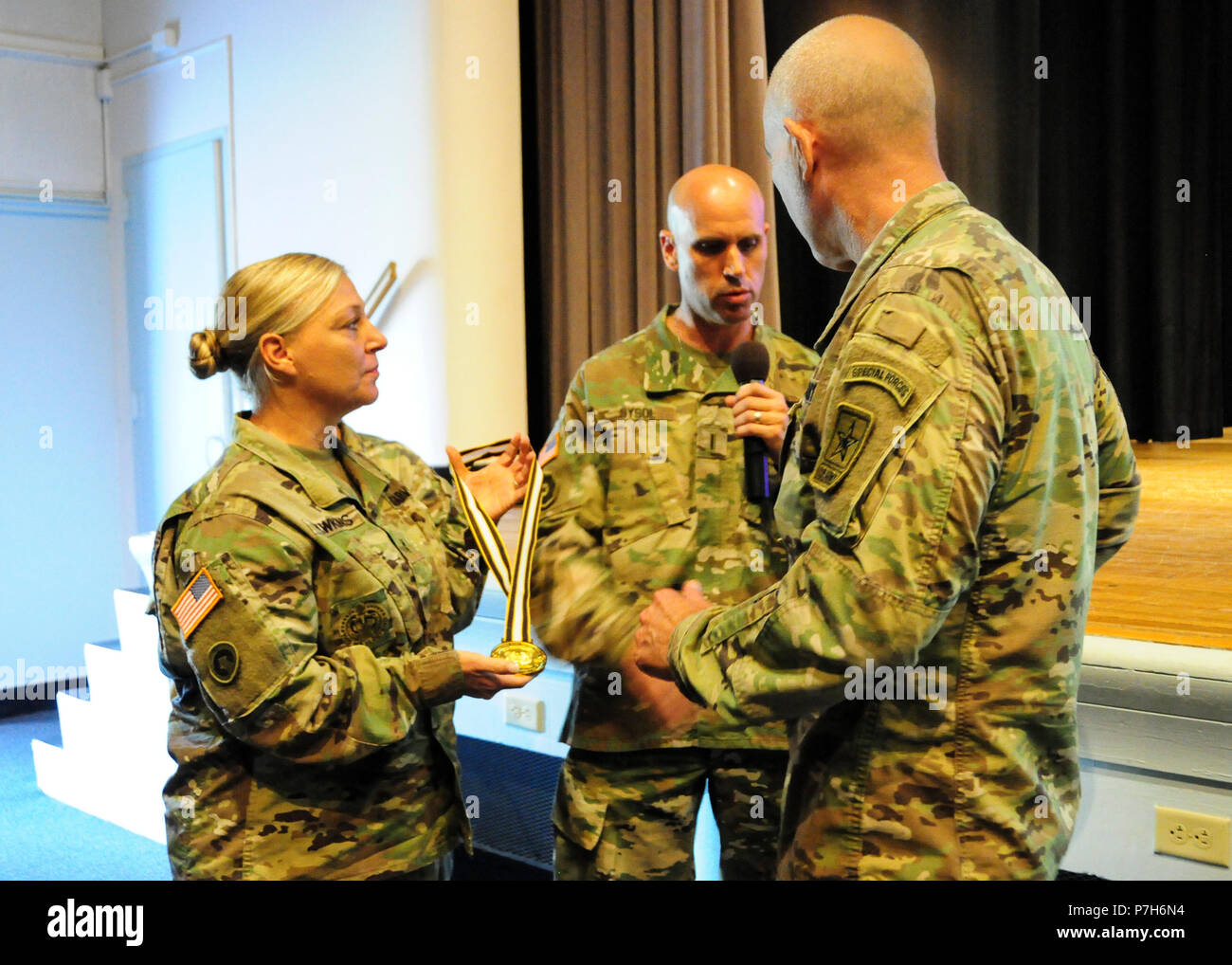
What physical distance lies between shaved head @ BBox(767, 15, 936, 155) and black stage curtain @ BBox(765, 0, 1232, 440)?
15.6 feet

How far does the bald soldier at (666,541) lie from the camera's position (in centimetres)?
198

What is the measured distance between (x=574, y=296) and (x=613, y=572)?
2.43m

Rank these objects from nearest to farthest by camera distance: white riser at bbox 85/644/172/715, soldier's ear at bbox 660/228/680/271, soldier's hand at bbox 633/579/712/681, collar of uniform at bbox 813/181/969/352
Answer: collar of uniform at bbox 813/181/969/352 < soldier's hand at bbox 633/579/712/681 < soldier's ear at bbox 660/228/680/271 < white riser at bbox 85/644/172/715

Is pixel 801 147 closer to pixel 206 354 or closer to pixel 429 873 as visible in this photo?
pixel 206 354

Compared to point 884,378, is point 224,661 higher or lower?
lower

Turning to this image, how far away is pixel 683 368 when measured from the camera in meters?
2.12

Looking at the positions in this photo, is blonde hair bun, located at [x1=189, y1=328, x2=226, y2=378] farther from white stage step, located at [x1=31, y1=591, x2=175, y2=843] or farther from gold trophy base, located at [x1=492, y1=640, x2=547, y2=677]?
white stage step, located at [x1=31, y1=591, x2=175, y2=843]

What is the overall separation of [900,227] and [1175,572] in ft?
6.49

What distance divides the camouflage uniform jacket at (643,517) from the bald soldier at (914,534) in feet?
1.75

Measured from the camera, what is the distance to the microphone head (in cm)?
199

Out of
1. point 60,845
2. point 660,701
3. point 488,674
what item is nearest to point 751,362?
point 660,701

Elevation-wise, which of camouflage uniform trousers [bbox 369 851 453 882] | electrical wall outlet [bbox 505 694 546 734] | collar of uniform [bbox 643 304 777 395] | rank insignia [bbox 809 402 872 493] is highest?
collar of uniform [bbox 643 304 777 395]

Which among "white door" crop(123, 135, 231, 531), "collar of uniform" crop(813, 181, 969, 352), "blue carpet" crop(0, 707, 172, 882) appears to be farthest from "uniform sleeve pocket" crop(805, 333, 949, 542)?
"white door" crop(123, 135, 231, 531)
